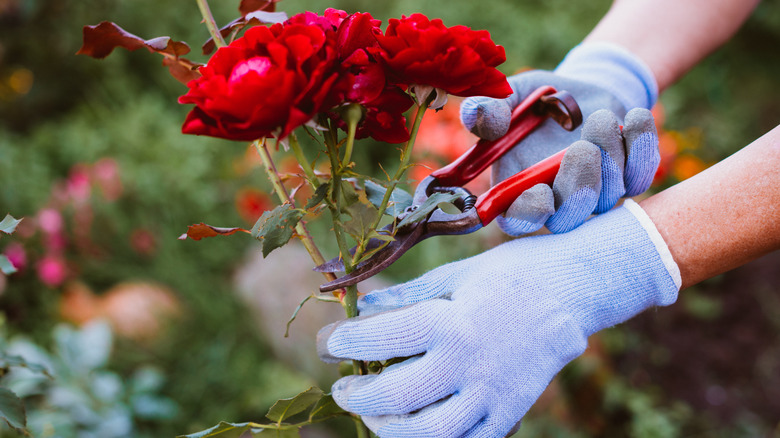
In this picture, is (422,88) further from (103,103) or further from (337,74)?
(103,103)

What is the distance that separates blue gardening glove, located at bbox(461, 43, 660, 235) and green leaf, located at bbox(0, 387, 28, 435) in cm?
69

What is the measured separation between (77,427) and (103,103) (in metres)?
1.97

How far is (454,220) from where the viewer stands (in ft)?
2.41

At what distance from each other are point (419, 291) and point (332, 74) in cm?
41

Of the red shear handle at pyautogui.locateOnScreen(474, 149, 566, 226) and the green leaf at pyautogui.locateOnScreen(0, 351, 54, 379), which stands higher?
the green leaf at pyautogui.locateOnScreen(0, 351, 54, 379)

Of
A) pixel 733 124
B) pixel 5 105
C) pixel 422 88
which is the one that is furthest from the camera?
pixel 733 124

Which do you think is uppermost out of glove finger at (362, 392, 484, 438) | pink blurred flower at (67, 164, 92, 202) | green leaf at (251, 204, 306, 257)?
pink blurred flower at (67, 164, 92, 202)

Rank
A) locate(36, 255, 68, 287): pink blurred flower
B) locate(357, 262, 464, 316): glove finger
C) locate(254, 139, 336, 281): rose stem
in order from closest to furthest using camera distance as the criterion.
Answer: locate(254, 139, 336, 281): rose stem → locate(357, 262, 464, 316): glove finger → locate(36, 255, 68, 287): pink blurred flower

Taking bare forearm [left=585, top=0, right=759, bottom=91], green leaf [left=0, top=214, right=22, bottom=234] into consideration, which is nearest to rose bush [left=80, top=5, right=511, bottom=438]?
green leaf [left=0, top=214, right=22, bottom=234]

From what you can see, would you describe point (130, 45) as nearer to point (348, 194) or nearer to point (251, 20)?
point (251, 20)

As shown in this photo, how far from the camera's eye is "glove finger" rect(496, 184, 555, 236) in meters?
0.72

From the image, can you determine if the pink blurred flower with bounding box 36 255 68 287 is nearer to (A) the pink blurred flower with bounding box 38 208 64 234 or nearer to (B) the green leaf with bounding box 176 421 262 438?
(A) the pink blurred flower with bounding box 38 208 64 234

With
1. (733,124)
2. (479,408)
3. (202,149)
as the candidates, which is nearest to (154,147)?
(202,149)

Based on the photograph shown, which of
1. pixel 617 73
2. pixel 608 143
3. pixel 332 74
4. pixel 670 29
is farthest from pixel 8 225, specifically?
pixel 670 29
